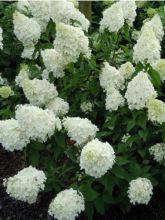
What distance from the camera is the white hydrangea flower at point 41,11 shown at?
408 centimetres

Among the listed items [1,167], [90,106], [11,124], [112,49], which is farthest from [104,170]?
[1,167]

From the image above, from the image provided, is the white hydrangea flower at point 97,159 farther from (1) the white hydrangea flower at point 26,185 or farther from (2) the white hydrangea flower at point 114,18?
(2) the white hydrangea flower at point 114,18

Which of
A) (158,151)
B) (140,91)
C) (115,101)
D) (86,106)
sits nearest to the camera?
(140,91)

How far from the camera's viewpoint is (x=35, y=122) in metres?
3.20

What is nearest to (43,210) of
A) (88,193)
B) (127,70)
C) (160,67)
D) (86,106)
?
(88,193)

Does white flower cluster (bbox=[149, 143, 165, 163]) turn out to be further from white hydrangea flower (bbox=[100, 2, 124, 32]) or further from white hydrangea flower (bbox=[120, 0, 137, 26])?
white hydrangea flower (bbox=[120, 0, 137, 26])

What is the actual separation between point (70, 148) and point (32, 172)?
348 mm

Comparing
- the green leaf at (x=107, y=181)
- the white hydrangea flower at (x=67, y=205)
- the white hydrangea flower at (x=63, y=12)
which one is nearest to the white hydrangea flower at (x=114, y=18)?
the white hydrangea flower at (x=63, y=12)

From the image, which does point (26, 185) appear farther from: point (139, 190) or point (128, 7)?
point (128, 7)

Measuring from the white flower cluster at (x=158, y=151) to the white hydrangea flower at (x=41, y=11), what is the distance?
1.42 meters

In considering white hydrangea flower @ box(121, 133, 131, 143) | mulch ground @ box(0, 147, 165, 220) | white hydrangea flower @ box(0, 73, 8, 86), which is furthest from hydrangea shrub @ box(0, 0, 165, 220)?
white hydrangea flower @ box(0, 73, 8, 86)

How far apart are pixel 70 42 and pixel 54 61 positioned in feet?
0.84

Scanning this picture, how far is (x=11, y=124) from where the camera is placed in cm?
334

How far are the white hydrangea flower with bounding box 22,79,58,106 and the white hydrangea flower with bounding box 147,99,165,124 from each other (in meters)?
0.88
